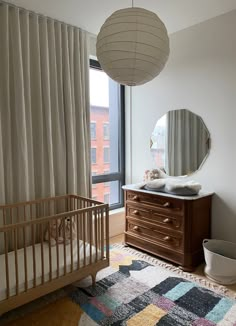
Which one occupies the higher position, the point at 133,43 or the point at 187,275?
the point at 133,43

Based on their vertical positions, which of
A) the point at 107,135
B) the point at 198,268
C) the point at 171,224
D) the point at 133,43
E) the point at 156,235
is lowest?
the point at 198,268

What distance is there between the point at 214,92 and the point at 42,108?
6.08 ft

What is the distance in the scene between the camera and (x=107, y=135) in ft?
12.0

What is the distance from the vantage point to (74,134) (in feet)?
9.38

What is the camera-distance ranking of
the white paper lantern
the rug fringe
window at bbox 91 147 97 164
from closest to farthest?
the white paper lantern, the rug fringe, window at bbox 91 147 97 164

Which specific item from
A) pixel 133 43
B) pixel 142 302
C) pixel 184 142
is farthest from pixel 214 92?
pixel 142 302

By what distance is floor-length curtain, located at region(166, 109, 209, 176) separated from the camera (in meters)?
2.82

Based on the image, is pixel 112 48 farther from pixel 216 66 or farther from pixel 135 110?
pixel 135 110

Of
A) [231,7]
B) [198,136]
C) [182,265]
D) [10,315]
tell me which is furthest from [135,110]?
[10,315]

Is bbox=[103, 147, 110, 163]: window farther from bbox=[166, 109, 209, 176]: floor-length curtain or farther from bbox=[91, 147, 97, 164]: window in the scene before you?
bbox=[166, 109, 209, 176]: floor-length curtain

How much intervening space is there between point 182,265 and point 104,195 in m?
1.54

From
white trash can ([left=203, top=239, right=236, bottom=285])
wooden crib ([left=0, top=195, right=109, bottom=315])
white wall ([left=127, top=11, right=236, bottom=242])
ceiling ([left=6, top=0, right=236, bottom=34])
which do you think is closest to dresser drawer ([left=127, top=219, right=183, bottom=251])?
white trash can ([left=203, top=239, right=236, bottom=285])

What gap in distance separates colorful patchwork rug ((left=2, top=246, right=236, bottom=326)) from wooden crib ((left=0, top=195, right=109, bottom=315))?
0.15 metres

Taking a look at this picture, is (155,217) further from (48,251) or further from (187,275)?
(48,251)
